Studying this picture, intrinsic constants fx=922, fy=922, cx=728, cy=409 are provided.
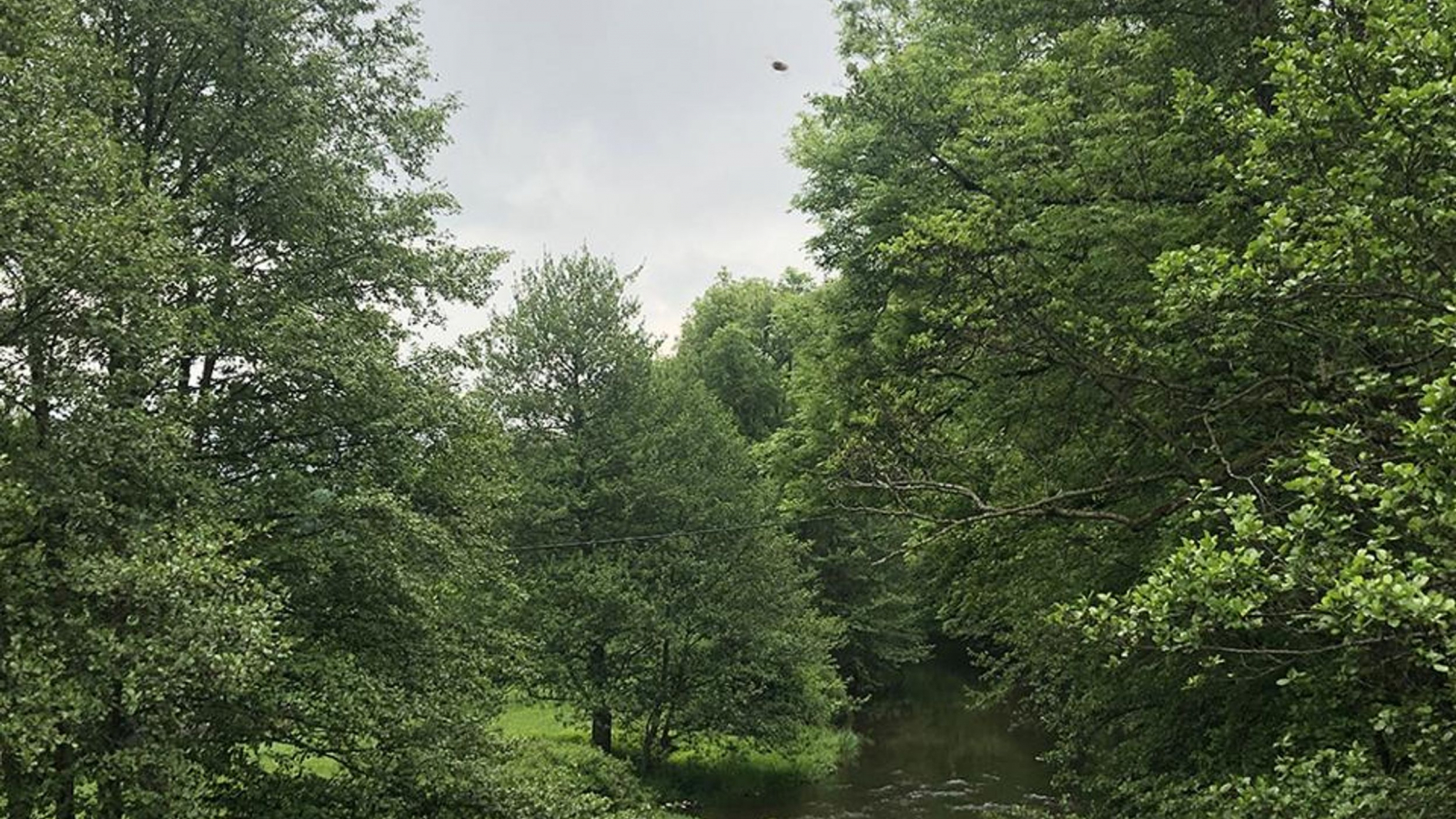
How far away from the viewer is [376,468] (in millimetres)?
12211

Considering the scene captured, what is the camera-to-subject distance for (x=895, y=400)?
35.3 ft

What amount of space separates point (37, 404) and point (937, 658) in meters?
41.6

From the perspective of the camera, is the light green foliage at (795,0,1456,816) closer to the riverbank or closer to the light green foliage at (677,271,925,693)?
the light green foliage at (677,271,925,693)

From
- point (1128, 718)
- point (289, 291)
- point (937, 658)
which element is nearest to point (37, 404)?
point (289, 291)

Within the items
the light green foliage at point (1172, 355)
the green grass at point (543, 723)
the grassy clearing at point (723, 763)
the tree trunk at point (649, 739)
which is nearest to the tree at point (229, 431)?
the light green foliage at point (1172, 355)

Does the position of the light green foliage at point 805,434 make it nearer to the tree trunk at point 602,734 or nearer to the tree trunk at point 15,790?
the tree trunk at point 602,734

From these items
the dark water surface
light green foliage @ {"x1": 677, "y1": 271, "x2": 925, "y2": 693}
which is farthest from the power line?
the dark water surface

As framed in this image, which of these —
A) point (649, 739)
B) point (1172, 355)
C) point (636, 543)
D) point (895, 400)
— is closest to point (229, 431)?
point (895, 400)

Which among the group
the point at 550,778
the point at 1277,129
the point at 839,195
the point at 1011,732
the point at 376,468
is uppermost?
the point at 839,195

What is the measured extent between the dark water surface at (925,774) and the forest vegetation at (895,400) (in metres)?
5.99

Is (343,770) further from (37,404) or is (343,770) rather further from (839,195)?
(839,195)

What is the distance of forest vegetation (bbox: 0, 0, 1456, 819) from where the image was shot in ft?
19.4

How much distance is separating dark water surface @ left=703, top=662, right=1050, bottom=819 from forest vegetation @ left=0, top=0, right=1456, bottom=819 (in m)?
5.99

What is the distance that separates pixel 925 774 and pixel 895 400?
1825 cm
